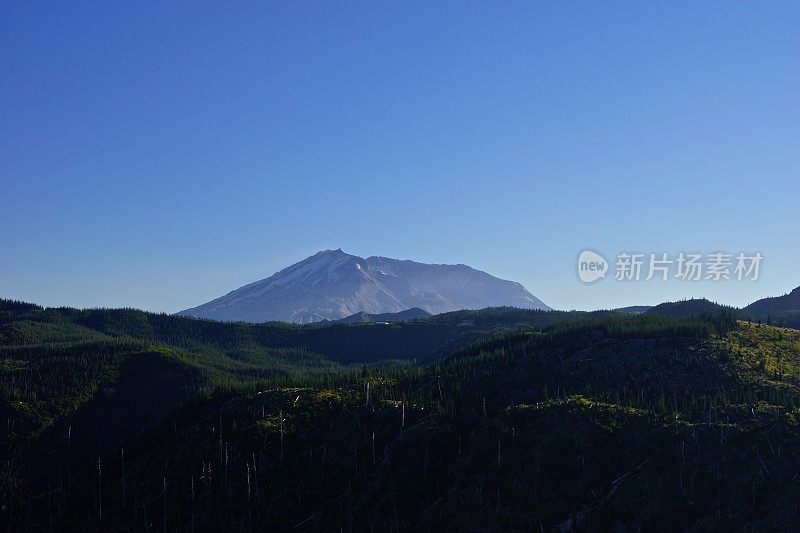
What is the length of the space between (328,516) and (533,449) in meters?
30.2

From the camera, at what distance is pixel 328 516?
103 metres

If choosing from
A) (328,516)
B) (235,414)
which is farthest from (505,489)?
(235,414)

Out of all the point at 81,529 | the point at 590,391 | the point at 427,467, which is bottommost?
the point at 81,529

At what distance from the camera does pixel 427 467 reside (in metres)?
109

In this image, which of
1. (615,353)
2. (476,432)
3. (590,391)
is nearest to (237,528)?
(476,432)

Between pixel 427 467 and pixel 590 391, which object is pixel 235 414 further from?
pixel 590 391

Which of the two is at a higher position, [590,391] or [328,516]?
[590,391]

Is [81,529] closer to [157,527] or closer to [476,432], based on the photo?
[157,527]

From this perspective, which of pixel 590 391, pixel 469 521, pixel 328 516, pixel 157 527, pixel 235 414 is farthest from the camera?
pixel 235 414

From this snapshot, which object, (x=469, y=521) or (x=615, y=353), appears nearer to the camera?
(x=469, y=521)

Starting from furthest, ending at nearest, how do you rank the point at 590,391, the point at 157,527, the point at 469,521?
the point at 590,391, the point at 157,527, the point at 469,521

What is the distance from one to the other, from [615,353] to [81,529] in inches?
3963

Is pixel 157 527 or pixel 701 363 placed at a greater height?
pixel 701 363

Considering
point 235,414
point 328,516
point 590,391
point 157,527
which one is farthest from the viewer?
point 235,414
